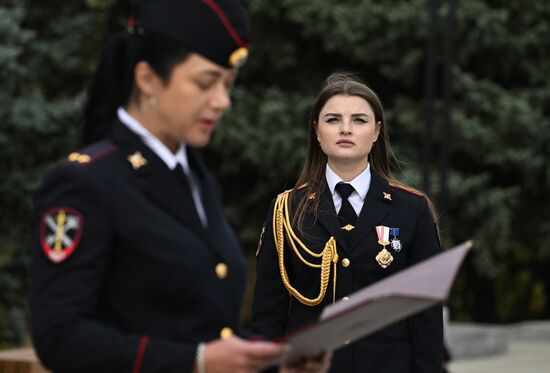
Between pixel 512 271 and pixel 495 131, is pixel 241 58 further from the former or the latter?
pixel 512 271

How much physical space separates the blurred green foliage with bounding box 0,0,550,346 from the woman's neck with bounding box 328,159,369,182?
13165 mm

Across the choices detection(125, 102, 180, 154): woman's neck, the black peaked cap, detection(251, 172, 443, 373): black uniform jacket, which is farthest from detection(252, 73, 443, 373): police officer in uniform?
the black peaked cap

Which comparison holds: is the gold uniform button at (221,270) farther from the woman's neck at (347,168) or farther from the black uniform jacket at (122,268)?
the woman's neck at (347,168)

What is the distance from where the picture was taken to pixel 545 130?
1941 centimetres

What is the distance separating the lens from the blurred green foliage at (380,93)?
19.2 metres

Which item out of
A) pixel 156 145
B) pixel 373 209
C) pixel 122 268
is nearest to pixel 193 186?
pixel 156 145

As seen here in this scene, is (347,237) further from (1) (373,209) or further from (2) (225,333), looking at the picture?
(2) (225,333)

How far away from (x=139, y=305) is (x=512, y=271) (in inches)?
824

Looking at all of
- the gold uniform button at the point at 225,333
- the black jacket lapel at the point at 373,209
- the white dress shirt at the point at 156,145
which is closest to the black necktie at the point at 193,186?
the white dress shirt at the point at 156,145

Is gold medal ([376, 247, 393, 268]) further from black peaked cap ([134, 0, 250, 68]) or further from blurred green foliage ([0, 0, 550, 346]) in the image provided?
blurred green foliage ([0, 0, 550, 346])

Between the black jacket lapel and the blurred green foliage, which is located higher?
the black jacket lapel

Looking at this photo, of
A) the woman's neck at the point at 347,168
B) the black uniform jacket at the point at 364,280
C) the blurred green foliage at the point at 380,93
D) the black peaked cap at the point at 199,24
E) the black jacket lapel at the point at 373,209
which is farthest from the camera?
the blurred green foliage at the point at 380,93

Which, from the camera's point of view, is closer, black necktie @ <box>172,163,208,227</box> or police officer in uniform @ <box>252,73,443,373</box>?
black necktie @ <box>172,163,208,227</box>

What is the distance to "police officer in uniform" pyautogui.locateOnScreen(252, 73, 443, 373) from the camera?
4984 millimetres
